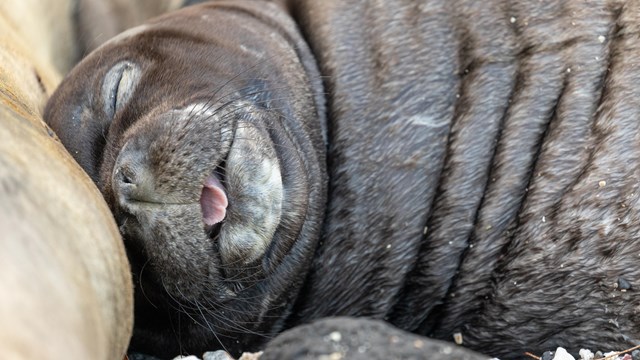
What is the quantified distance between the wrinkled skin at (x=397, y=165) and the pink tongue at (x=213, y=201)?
0.05 ft

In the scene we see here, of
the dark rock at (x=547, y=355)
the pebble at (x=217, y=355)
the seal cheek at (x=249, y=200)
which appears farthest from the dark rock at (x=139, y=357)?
the dark rock at (x=547, y=355)

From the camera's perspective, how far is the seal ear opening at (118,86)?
3.04 m

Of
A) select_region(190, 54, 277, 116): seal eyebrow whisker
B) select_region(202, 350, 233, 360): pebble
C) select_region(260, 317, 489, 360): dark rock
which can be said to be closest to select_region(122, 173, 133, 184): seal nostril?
select_region(190, 54, 277, 116): seal eyebrow whisker

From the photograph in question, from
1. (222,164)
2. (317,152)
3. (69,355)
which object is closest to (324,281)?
(317,152)

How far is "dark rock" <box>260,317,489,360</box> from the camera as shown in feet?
6.46

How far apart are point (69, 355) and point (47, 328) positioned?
0.22 ft

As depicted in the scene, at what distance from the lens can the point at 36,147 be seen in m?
2.12

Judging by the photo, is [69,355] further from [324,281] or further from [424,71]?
[424,71]

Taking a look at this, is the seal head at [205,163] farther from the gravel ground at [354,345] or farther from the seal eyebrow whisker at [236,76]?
the gravel ground at [354,345]

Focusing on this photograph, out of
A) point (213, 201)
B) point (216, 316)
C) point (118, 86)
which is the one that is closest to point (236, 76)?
point (118, 86)

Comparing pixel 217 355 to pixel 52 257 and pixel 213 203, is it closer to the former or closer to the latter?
pixel 213 203

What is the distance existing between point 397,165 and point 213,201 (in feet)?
2.37

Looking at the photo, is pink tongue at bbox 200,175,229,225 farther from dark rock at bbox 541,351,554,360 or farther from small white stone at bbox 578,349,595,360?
small white stone at bbox 578,349,595,360

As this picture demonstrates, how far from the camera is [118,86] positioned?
10.1 ft
